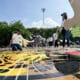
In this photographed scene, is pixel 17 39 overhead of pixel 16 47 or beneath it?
overhead

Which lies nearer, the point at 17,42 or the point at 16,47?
the point at 16,47

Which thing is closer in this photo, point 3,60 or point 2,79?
point 2,79

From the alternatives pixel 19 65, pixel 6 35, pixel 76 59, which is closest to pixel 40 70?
pixel 19 65

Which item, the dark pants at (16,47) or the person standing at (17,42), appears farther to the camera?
the person standing at (17,42)

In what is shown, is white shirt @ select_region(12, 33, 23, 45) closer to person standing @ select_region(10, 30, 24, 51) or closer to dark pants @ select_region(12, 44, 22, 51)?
person standing @ select_region(10, 30, 24, 51)

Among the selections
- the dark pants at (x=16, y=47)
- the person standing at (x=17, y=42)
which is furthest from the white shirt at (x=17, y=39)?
the dark pants at (x=16, y=47)

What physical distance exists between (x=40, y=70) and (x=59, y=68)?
1.31ft

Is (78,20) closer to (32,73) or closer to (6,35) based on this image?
(32,73)

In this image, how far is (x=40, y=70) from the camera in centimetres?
542

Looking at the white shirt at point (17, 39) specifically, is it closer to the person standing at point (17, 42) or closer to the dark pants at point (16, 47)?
the person standing at point (17, 42)

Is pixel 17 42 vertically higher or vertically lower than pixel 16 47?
higher

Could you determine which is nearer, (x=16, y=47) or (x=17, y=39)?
(x=16, y=47)

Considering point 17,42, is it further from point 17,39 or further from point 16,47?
point 16,47

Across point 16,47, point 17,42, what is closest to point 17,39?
point 17,42
